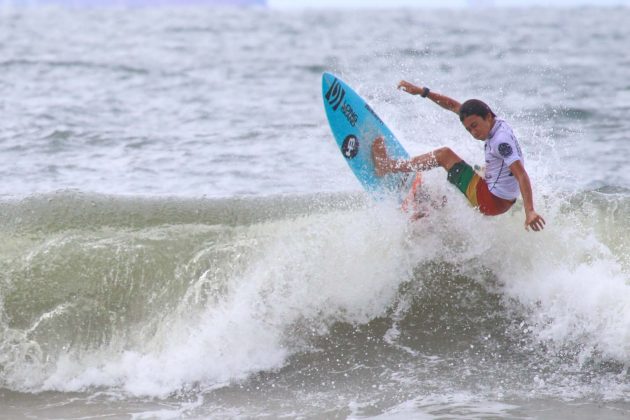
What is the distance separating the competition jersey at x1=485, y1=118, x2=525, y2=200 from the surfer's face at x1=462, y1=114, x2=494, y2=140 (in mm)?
70

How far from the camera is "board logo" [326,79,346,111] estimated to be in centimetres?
845

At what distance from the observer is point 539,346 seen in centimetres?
722

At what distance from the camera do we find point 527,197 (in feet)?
22.6

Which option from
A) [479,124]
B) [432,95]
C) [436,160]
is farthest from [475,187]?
[432,95]

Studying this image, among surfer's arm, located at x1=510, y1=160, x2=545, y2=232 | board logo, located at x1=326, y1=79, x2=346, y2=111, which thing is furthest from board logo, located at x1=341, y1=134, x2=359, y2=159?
surfer's arm, located at x1=510, y1=160, x2=545, y2=232

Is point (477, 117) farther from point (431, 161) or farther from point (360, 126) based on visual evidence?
point (360, 126)

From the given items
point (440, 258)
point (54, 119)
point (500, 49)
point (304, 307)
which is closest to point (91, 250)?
point (304, 307)

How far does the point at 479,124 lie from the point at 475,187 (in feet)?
2.19

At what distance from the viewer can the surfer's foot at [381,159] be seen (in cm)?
834

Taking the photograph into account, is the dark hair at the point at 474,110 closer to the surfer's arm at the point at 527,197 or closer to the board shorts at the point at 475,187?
the surfer's arm at the point at 527,197

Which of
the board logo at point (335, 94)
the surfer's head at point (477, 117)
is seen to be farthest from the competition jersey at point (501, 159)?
the board logo at point (335, 94)

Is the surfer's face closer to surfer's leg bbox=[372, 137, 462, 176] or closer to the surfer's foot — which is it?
surfer's leg bbox=[372, 137, 462, 176]

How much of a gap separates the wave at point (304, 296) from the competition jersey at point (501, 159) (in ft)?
1.76

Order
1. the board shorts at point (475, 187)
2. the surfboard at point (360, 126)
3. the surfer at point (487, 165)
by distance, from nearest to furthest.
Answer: the surfer at point (487, 165)
the board shorts at point (475, 187)
the surfboard at point (360, 126)
